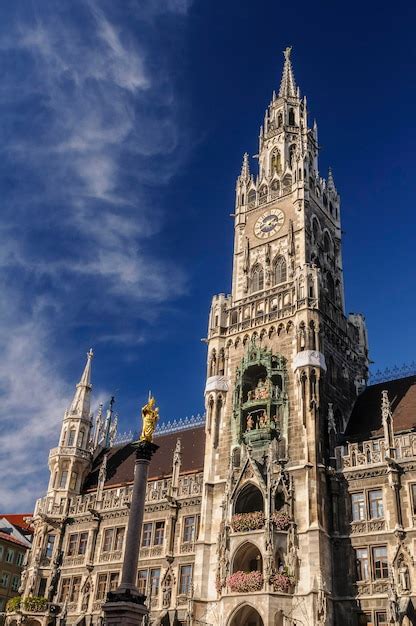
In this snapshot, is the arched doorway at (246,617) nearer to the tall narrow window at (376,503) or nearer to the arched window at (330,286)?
the tall narrow window at (376,503)

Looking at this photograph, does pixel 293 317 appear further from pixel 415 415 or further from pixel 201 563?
pixel 201 563

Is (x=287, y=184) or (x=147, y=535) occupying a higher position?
(x=287, y=184)

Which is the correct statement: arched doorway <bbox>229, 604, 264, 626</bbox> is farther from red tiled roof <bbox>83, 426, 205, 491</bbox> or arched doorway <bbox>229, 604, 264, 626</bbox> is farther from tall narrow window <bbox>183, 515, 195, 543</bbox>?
red tiled roof <bbox>83, 426, 205, 491</bbox>

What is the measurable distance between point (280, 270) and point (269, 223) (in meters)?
4.79

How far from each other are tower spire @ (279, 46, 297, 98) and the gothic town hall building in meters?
2.48

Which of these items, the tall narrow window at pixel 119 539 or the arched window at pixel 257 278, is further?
the arched window at pixel 257 278

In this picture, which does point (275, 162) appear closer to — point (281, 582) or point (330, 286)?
point (330, 286)

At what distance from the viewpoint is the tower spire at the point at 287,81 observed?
63.0m

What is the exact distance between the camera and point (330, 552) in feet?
124

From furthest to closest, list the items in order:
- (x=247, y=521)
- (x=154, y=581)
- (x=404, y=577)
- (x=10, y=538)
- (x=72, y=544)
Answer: (x=10, y=538) < (x=72, y=544) < (x=154, y=581) < (x=247, y=521) < (x=404, y=577)

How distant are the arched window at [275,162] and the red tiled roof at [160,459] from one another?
22426mm

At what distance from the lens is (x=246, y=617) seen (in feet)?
125

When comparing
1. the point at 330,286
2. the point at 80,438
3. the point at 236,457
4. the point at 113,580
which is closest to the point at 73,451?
the point at 80,438

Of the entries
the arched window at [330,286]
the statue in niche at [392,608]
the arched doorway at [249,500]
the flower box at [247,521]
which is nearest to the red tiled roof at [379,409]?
the arched doorway at [249,500]
